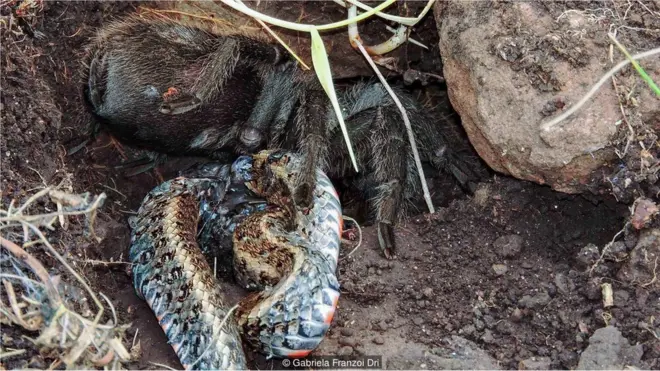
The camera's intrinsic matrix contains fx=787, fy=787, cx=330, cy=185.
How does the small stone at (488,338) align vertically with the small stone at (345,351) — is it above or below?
above

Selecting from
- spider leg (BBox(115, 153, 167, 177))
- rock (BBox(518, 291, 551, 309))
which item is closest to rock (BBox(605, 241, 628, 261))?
rock (BBox(518, 291, 551, 309))

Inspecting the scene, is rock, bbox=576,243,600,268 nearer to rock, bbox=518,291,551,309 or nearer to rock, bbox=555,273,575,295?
rock, bbox=555,273,575,295

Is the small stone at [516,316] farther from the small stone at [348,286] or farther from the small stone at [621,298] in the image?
the small stone at [348,286]

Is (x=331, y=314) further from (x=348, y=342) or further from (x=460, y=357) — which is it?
(x=460, y=357)

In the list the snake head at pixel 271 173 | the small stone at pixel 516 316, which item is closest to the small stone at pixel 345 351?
the small stone at pixel 516 316

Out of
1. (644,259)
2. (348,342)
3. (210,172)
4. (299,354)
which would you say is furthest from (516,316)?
(210,172)

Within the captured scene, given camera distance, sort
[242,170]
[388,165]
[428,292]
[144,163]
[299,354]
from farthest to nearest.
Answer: [144,163] < [388,165] < [242,170] < [428,292] < [299,354]
